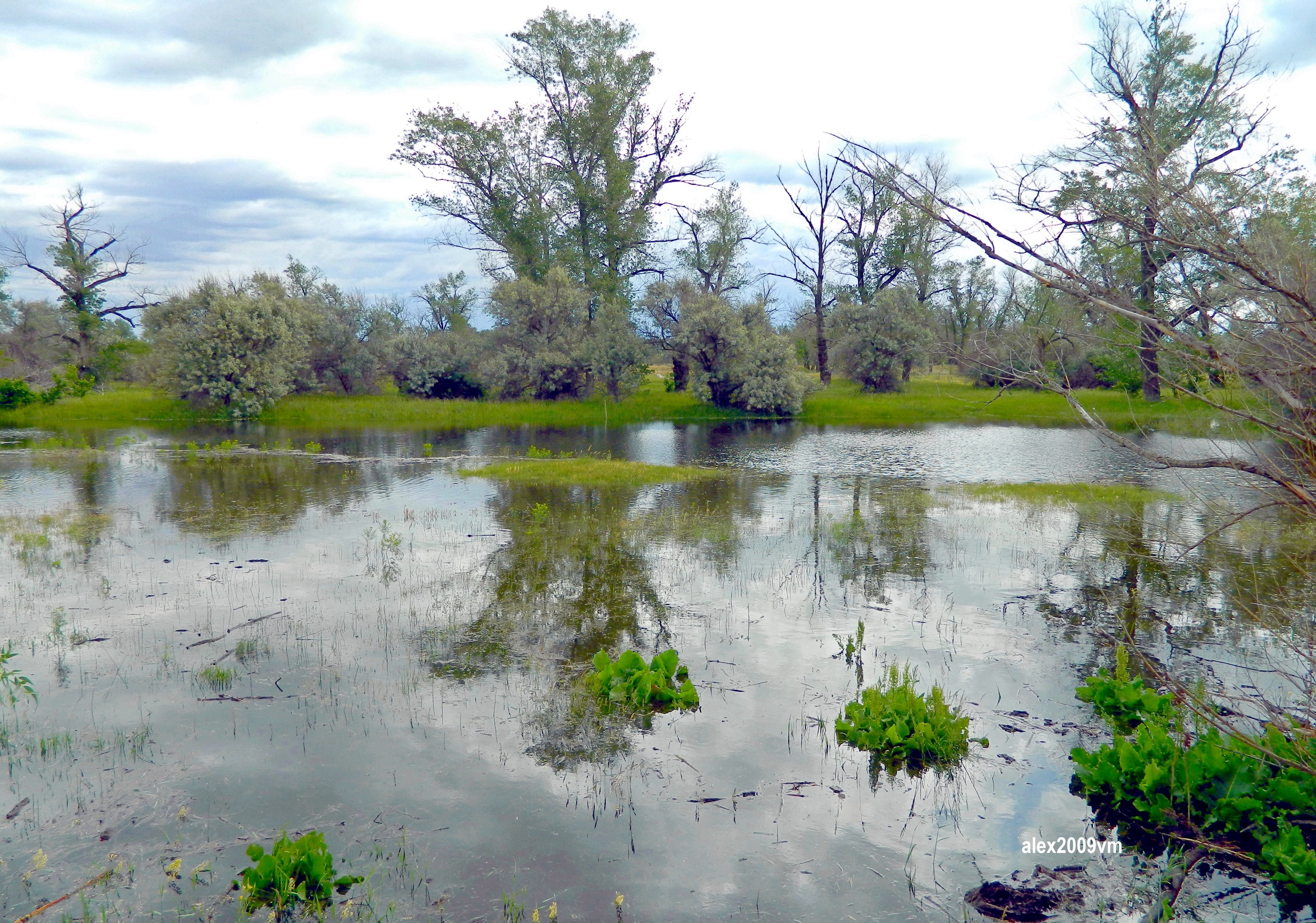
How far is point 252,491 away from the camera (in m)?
19.8

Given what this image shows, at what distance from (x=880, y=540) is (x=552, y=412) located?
2766cm

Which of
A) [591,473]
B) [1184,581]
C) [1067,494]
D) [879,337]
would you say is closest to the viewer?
[1184,581]

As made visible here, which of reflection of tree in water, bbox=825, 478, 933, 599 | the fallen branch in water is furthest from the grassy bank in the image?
the fallen branch in water

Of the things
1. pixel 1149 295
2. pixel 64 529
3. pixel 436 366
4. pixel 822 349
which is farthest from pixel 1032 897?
pixel 822 349

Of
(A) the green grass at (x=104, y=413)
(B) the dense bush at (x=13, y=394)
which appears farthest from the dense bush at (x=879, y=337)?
(B) the dense bush at (x=13, y=394)

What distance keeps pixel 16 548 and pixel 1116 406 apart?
43112mm

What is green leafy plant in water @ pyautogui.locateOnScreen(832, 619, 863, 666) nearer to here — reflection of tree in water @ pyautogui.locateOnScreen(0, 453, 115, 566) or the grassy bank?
reflection of tree in water @ pyautogui.locateOnScreen(0, 453, 115, 566)

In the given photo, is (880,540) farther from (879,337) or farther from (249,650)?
(879,337)

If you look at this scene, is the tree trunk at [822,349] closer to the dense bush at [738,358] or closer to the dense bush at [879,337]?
the dense bush at [879,337]

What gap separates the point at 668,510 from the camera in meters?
17.4

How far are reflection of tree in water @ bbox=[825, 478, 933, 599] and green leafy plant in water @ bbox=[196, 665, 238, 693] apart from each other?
7.68 meters

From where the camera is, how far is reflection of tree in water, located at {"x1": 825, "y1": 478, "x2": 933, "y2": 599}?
12125mm

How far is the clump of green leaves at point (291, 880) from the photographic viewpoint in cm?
483

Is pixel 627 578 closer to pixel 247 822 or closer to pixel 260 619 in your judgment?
pixel 260 619
